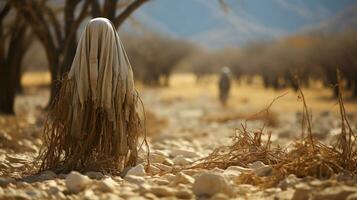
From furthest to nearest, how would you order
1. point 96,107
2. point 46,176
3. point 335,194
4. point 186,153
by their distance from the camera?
point 186,153, point 96,107, point 46,176, point 335,194

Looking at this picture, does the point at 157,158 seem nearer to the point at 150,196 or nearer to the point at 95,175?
the point at 95,175

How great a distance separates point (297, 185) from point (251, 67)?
55445mm

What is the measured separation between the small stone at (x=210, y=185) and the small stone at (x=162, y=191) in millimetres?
230

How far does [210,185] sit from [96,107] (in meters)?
1.69

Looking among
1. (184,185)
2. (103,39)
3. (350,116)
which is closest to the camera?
(184,185)

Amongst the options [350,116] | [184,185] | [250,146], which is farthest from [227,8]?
[350,116]

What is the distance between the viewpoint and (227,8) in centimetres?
1162

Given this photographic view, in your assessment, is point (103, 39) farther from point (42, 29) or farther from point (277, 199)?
point (42, 29)

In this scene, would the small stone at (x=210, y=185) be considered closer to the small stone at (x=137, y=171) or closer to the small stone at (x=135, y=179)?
the small stone at (x=135, y=179)

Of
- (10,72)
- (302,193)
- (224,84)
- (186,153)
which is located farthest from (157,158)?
(224,84)

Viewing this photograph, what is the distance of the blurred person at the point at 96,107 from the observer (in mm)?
5492

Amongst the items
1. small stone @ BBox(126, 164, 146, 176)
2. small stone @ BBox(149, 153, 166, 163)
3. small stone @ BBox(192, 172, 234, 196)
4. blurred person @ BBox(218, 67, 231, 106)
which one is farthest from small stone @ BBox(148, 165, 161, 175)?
blurred person @ BBox(218, 67, 231, 106)

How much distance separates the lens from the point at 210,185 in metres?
4.43

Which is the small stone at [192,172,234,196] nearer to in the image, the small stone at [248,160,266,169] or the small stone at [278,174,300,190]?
the small stone at [278,174,300,190]
